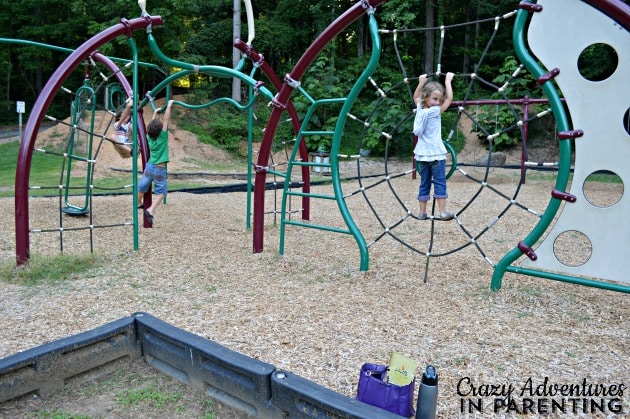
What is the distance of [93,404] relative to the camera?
2.12 m

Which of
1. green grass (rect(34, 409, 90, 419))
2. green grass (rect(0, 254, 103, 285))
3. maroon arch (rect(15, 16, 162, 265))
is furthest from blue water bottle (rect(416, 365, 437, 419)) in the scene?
maroon arch (rect(15, 16, 162, 265))

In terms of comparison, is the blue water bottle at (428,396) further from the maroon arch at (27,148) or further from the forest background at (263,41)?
the forest background at (263,41)

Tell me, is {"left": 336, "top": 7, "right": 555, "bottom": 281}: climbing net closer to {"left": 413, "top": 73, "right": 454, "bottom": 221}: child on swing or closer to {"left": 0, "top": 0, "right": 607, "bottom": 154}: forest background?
{"left": 413, "top": 73, "right": 454, "bottom": 221}: child on swing

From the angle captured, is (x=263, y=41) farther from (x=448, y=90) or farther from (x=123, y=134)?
(x=448, y=90)

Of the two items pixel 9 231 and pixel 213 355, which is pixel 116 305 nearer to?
pixel 213 355

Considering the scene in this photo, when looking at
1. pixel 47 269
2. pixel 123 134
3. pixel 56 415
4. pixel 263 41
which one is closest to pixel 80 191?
pixel 123 134

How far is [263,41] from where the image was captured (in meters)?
18.6

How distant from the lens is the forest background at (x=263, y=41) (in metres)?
16.6

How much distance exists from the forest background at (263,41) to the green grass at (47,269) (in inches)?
457

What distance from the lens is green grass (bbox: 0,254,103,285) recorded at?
12.1 ft

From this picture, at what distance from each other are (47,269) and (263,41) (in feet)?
53.3

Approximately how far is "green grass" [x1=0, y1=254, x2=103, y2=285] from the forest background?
1160 cm

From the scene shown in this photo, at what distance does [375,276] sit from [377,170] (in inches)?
387

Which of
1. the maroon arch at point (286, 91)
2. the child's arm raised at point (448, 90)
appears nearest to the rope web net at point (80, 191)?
the maroon arch at point (286, 91)
